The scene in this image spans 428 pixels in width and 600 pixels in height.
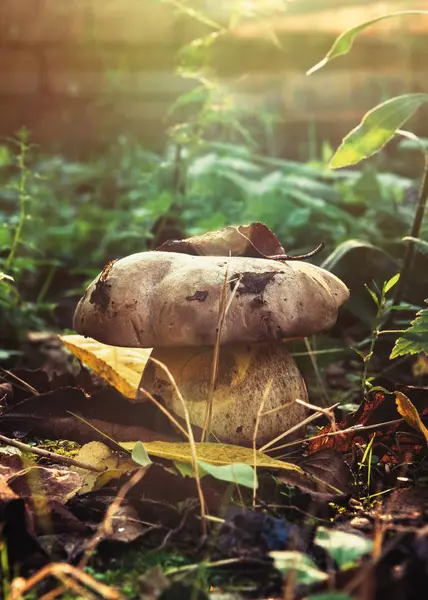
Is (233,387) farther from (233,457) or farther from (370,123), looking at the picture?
(370,123)

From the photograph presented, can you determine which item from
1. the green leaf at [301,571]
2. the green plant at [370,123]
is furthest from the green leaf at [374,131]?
the green leaf at [301,571]

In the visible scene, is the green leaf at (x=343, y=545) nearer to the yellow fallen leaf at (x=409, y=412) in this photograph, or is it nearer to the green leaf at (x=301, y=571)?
the green leaf at (x=301, y=571)

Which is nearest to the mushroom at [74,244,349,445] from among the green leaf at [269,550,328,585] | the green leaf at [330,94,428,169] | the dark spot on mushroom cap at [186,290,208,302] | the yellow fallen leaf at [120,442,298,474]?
the dark spot on mushroom cap at [186,290,208,302]

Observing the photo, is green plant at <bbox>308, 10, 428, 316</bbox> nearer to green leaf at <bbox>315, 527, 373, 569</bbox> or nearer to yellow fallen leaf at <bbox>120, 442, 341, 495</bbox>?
yellow fallen leaf at <bbox>120, 442, 341, 495</bbox>

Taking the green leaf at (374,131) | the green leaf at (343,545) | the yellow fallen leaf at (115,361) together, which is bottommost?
the green leaf at (343,545)

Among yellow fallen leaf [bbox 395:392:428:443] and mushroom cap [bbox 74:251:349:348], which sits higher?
mushroom cap [bbox 74:251:349:348]

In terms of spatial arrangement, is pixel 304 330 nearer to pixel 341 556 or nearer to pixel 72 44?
pixel 341 556

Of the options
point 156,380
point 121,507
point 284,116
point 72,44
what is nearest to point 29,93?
point 72,44
